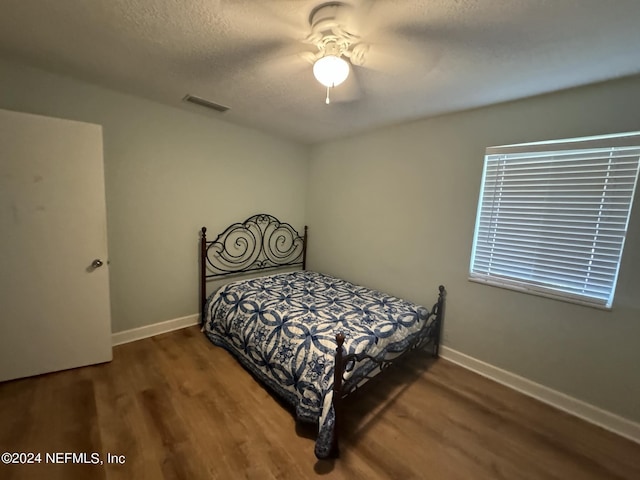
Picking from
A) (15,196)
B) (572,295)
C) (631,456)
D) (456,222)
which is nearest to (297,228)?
(456,222)

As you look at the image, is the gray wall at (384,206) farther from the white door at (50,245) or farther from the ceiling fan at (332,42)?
the ceiling fan at (332,42)

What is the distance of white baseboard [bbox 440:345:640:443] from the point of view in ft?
5.66

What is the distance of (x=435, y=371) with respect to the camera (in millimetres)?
2338

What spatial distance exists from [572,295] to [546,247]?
378mm

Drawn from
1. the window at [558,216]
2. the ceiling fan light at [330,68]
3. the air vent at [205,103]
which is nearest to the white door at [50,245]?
the air vent at [205,103]

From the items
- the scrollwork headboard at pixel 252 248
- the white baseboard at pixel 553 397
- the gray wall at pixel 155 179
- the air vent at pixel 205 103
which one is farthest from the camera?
the scrollwork headboard at pixel 252 248

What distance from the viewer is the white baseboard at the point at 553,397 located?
1727 mm

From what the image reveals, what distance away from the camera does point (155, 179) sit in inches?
100

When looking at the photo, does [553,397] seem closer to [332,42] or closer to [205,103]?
[332,42]

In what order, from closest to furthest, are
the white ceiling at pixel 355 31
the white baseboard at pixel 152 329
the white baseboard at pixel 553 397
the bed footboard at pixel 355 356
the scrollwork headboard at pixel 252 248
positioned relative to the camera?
the white ceiling at pixel 355 31
the bed footboard at pixel 355 356
the white baseboard at pixel 553 397
the white baseboard at pixel 152 329
the scrollwork headboard at pixel 252 248

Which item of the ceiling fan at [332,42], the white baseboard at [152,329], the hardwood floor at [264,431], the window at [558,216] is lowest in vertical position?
the hardwood floor at [264,431]

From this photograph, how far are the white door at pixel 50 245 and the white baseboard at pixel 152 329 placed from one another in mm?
310

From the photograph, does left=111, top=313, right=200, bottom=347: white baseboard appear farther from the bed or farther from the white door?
the white door

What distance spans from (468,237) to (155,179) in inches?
120
